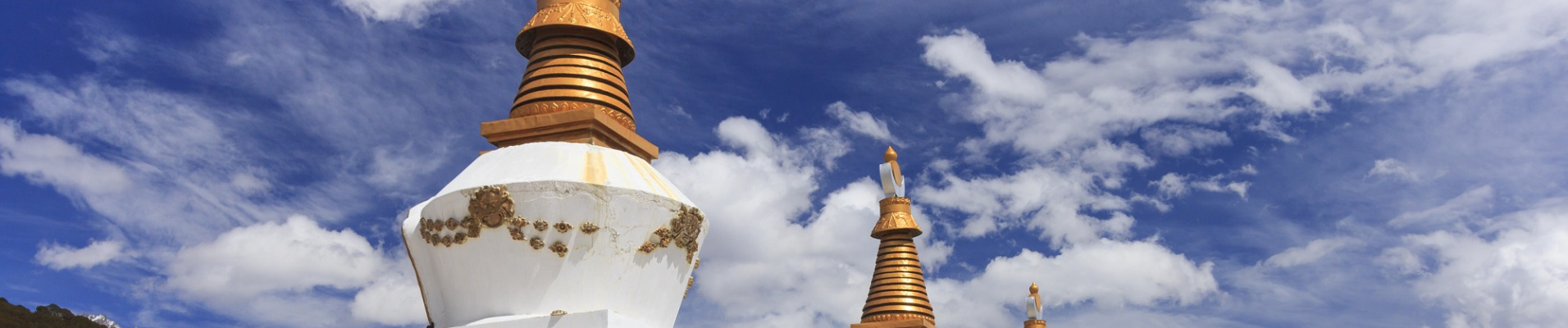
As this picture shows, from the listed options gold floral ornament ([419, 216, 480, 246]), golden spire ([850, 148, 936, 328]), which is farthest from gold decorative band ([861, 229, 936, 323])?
gold floral ornament ([419, 216, 480, 246])

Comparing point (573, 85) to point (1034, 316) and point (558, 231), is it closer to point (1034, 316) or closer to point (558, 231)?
point (558, 231)

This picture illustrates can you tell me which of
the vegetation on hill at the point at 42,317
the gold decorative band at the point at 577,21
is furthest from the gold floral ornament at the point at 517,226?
the vegetation on hill at the point at 42,317

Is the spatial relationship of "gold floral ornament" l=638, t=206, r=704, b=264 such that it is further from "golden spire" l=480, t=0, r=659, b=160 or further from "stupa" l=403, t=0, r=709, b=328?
"golden spire" l=480, t=0, r=659, b=160

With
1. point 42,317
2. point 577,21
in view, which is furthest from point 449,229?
point 42,317

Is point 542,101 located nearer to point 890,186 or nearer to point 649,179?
point 649,179

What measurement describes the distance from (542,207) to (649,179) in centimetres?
124

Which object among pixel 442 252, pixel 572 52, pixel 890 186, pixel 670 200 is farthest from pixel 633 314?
pixel 890 186

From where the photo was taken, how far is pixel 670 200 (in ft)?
34.9

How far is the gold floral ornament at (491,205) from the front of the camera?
9969 millimetres

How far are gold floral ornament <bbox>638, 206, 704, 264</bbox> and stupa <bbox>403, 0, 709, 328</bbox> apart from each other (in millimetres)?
13

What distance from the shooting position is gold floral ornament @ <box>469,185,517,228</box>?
9.97 meters

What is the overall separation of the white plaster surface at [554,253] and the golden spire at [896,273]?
17526 millimetres

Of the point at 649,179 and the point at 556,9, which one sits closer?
the point at 649,179

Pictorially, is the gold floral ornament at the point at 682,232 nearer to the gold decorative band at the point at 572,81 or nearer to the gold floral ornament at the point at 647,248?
the gold floral ornament at the point at 647,248
